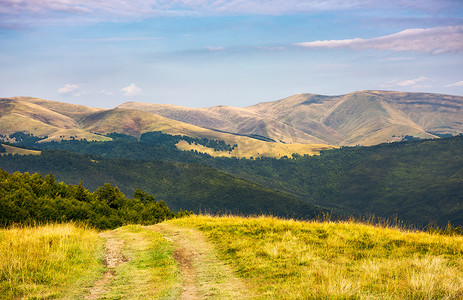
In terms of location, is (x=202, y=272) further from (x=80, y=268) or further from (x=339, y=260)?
(x=339, y=260)

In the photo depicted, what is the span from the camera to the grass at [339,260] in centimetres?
1099

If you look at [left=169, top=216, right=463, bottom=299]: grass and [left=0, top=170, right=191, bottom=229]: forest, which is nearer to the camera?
[left=169, top=216, right=463, bottom=299]: grass

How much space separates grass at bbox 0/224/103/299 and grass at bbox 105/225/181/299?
122 centimetres

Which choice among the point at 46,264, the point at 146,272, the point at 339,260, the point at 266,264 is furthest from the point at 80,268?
the point at 339,260

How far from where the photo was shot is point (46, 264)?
566 inches

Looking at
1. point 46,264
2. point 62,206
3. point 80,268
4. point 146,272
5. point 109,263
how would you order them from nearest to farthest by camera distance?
point 46,264
point 146,272
point 80,268
point 109,263
point 62,206

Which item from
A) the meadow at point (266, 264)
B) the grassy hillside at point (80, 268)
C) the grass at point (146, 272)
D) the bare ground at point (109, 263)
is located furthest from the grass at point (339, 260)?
the bare ground at point (109, 263)

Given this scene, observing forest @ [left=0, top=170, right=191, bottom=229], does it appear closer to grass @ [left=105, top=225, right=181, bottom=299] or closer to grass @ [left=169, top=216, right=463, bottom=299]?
grass @ [left=105, top=225, right=181, bottom=299]

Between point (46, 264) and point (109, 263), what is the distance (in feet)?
9.13

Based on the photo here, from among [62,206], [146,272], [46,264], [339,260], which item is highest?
[46,264]

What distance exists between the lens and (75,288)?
1279cm

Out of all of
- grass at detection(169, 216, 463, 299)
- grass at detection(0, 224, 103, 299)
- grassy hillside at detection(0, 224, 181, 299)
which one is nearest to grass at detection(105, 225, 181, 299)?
grassy hillside at detection(0, 224, 181, 299)

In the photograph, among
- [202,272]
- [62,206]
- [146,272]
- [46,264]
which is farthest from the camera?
[62,206]

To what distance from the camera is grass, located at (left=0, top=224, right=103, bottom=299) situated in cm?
1212
